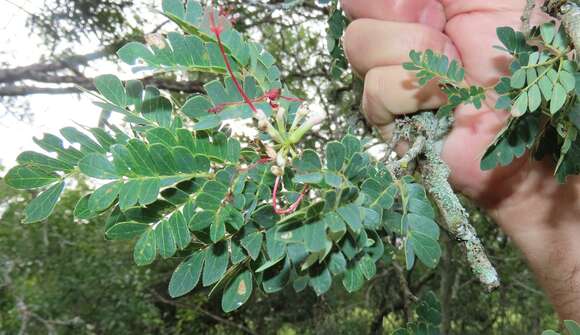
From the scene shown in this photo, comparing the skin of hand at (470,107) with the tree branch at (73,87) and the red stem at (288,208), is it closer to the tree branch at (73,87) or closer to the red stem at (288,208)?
the red stem at (288,208)

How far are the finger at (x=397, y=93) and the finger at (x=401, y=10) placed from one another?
94mm

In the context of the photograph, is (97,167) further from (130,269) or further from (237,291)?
(130,269)

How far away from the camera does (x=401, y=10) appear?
844mm

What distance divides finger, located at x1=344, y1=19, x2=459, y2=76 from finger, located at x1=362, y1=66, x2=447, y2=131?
2 cm

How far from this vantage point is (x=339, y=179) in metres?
0.43

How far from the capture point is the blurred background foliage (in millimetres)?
2980

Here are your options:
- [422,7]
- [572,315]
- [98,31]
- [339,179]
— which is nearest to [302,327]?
[98,31]

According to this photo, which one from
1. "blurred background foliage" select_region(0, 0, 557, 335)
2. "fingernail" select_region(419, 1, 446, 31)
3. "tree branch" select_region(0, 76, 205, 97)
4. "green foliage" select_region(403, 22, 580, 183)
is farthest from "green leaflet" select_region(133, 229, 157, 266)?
"tree branch" select_region(0, 76, 205, 97)

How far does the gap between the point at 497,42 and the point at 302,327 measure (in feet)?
14.7

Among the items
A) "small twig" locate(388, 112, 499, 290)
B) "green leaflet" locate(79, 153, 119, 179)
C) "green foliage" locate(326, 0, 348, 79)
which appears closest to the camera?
"green leaflet" locate(79, 153, 119, 179)

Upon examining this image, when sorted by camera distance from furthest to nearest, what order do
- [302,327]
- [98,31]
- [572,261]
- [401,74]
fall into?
1. [302,327]
2. [98,31]
3. [572,261]
4. [401,74]

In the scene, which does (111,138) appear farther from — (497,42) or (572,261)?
(572,261)

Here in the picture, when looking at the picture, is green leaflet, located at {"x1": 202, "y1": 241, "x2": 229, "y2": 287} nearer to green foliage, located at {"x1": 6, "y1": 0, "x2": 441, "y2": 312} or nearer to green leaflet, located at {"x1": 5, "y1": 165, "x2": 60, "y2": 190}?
green foliage, located at {"x1": 6, "y1": 0, "x2": 441, "y2": 312}

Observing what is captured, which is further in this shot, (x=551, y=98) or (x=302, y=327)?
(x=302, y=327)
